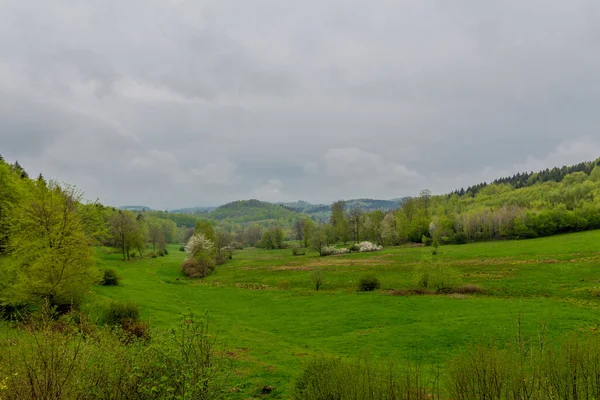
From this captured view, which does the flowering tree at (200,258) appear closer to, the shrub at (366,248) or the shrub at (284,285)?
the shrub at (284,285)

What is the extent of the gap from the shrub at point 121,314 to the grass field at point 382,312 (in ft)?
8.61

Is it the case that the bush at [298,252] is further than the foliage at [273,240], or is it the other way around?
the foliage at [273,240]

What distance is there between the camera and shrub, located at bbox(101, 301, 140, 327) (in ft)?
76.2

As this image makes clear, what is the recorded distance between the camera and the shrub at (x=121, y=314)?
2322 cm

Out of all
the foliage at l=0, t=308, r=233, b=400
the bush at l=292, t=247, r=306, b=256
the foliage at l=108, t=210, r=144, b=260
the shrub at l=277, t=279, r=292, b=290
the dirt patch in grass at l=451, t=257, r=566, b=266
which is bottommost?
the shrub at l=277, t=279, r=292, b=290

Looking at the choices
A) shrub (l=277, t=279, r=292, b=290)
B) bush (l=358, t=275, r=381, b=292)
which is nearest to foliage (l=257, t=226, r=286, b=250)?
shrub (l=277, t=279, r=292, b=290)

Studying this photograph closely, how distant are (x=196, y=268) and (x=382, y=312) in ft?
178

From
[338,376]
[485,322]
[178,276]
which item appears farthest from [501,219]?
[338,376]

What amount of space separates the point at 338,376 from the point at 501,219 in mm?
111898

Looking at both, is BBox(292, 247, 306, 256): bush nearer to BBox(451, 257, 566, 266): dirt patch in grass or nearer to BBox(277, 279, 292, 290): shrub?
BBox(277, 279, 292, 290): shrub

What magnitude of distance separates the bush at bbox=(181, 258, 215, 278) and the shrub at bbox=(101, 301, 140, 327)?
49212 millimetres

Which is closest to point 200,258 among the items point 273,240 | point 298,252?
point 298,252

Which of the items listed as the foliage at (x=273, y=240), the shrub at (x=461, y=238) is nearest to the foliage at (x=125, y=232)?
the foliage at (x=273, y=240)

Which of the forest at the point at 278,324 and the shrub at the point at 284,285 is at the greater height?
the forest at the point at 278,324
